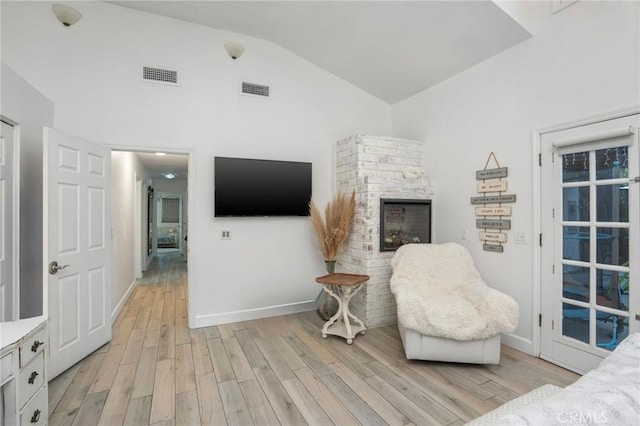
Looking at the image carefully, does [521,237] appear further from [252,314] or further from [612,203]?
[252,314]

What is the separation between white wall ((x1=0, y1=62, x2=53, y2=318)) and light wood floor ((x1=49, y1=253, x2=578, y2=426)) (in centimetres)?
79

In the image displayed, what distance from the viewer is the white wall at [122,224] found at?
3811mm

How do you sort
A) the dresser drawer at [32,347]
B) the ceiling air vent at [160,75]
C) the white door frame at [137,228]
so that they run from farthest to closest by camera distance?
the white door frame at [137,228] < the ceiling air vent at [160,75] < the dresser drawer at [32,347]

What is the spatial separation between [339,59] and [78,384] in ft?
13.4

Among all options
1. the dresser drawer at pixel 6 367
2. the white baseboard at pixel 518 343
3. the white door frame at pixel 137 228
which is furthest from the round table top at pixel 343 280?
the white door frame at pixel 137 228

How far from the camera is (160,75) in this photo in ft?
10.9

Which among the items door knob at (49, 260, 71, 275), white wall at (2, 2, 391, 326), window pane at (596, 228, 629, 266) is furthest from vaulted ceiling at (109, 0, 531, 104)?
door knob at (49, 260, 71, 275)

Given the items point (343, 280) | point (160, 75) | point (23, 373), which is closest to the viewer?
point (23, 373)

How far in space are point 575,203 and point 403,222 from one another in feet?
5.44

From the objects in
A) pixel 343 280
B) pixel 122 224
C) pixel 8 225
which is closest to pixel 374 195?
pixel 343 280

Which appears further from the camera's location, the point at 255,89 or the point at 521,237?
the point at 255,89

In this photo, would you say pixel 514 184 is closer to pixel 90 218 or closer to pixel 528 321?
pixel 528 321

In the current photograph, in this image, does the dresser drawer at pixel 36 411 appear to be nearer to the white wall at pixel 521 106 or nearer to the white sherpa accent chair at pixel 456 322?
the white sherpa accent chair at pixel 456 322

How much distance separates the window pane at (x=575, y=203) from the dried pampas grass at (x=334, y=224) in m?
1.96
